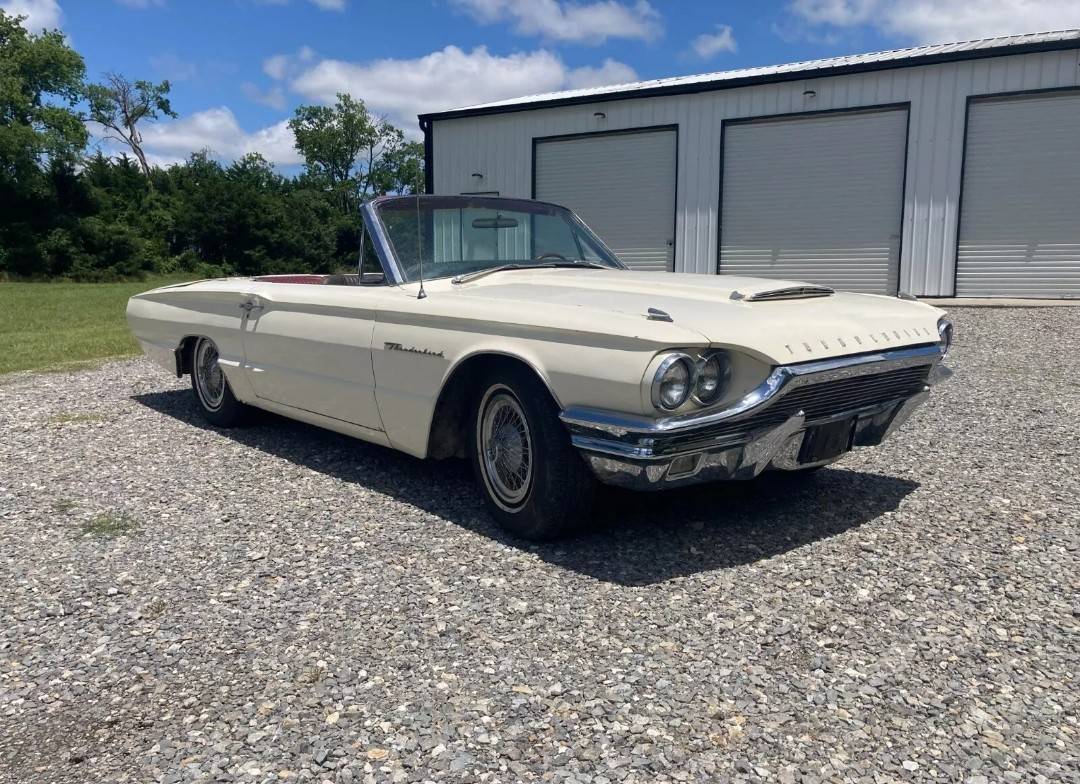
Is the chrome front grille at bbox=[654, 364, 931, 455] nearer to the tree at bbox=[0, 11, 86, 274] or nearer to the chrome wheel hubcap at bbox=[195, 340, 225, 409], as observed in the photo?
the chrome wheel hubcap at bbox=[195, 340, 225, 409]

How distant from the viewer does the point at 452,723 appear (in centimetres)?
240

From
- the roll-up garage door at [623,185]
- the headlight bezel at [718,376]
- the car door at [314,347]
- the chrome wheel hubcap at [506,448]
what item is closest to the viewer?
the headlight bezel at [718,376]

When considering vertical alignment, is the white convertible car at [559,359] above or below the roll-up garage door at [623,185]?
below

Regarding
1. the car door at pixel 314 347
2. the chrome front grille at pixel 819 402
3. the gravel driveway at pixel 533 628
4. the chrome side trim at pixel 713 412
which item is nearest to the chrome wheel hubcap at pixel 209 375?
the car door at pixel 314 347

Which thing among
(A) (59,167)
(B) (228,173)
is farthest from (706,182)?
(B) (228,173)

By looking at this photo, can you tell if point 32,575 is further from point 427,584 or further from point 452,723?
point 452,723

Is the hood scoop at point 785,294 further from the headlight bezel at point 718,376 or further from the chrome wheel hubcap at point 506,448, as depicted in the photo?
the chrome wheel hubcap at point 506,448

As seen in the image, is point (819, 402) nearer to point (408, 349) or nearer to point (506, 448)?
point (506, 448)

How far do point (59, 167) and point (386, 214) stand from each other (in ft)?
124

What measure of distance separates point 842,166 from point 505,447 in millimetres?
13418

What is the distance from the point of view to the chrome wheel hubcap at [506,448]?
3.72m

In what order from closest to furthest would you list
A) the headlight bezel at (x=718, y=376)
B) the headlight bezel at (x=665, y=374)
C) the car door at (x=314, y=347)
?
the headlight bezel at (x=665, y=374)
the headlight bezel at (x=718, y=376)
the car door at (x=314, y=347)

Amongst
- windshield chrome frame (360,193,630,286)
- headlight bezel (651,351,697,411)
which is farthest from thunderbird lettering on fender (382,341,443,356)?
headlight bezel (651,351,697,411)

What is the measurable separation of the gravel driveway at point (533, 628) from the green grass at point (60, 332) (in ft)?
17.4
